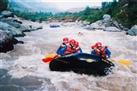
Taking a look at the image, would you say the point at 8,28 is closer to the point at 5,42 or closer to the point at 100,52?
the point at 5,42

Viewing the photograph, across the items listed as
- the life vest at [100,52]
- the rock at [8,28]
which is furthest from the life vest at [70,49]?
the rock at [8,28]

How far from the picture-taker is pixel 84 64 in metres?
14.2

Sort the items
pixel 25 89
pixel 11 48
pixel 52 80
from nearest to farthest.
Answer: pixel 25 89 → pixel 52 80 → pixel 11 48

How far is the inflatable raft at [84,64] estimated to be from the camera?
1416 centimetres

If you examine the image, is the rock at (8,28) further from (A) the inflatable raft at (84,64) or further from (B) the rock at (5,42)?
(A) the inflatable raft at (84,64)

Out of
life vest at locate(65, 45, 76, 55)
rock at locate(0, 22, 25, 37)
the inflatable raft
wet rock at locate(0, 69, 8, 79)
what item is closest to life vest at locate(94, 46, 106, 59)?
life vest at locate(65, 45, 76, 55)

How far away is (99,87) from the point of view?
41.3 ft

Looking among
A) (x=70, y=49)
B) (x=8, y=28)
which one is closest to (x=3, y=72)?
(x=70, y=49)

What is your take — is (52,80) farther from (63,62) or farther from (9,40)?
(9,40)

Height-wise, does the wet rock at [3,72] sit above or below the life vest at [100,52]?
below

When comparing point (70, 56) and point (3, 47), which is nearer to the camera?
point (70, 56)

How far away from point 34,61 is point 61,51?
2096mm

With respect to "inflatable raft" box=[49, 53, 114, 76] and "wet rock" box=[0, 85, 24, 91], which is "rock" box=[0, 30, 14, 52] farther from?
"wet rock" box=[0, 85, 24, 91]

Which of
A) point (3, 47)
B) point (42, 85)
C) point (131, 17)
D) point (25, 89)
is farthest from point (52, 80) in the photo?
point (131, 17)
